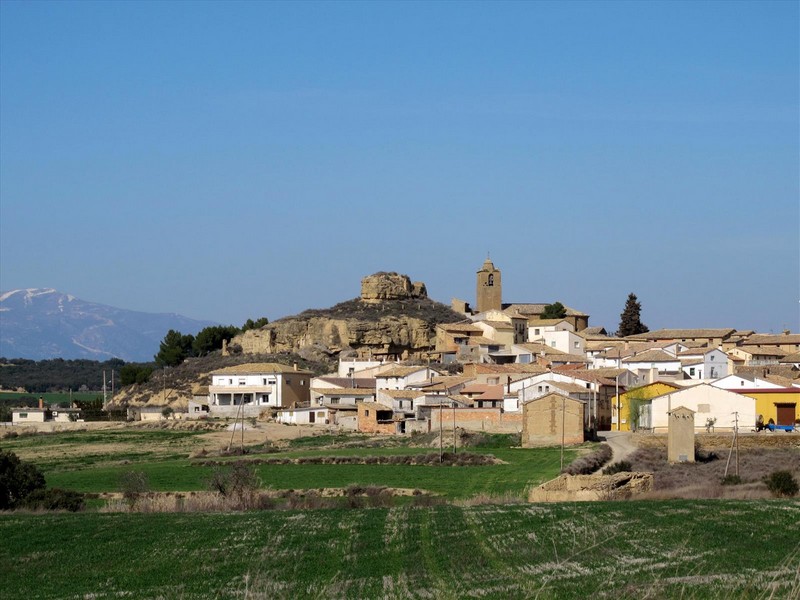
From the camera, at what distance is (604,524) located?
74.3 ft

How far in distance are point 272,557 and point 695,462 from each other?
28522mm

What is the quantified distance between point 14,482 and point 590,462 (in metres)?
18.8

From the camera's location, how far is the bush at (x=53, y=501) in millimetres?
32500

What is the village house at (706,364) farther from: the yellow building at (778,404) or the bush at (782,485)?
the bush at (782,485)

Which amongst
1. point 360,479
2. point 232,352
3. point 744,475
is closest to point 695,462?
point 744,475

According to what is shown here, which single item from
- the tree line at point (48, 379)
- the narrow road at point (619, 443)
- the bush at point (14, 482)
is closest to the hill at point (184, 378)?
the narrow road at point (619, 443)

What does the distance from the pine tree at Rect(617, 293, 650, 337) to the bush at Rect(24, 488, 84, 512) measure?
79133 mm

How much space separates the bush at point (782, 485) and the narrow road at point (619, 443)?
1146 cm

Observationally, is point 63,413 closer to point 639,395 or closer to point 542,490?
point 639,395

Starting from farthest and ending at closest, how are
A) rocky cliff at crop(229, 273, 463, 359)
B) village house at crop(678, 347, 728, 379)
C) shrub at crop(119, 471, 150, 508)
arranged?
rocky cliff at crop(229, 273, 463, 359) < village house at crop(678, 347, 728, 379) < shrub at crop(119, 471, 150, 508)

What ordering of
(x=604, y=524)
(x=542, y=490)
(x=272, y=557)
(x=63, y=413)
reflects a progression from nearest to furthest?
(x=272, y=557), (x=604, y=524), (x=542, y=490), (x=63, y=413)

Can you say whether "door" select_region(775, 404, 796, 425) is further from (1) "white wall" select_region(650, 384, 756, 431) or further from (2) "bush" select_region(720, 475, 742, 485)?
(2) "bush" select_region(720, 475, 742, 485)

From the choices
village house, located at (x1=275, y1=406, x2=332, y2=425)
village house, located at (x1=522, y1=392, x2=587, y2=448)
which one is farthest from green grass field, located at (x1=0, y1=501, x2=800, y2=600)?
village house, located at (x1=275, y1=406, x2=332, y2=425)

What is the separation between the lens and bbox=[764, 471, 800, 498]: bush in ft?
106
